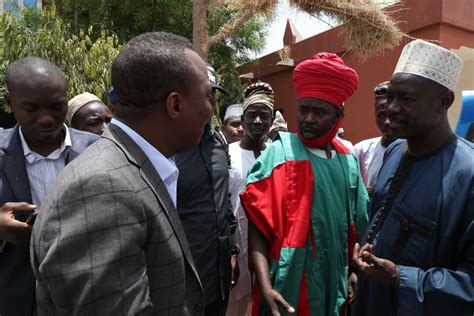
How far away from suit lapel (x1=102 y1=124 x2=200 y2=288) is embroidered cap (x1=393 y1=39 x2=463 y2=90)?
1.23 metres

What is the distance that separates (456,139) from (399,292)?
67 cm

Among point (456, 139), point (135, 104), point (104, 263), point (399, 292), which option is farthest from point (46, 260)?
point (456, 139)

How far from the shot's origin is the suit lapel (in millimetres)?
1192

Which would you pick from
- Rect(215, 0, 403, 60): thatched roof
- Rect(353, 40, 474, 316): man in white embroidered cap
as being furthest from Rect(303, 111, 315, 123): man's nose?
Rect(215, 0, 403, 60): thatched roof

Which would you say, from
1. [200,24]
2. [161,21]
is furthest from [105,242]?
[161,21]

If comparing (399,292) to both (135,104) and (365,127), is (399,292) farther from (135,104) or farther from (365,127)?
(365,127)

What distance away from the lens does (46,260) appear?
1040 mm

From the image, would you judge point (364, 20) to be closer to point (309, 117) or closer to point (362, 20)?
point (362, 20)

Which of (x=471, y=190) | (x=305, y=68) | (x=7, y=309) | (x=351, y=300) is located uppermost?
(x=305, y=68)

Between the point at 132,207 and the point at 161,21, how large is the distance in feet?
33.2

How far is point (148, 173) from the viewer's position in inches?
47.9

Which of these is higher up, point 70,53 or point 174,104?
point 174,104

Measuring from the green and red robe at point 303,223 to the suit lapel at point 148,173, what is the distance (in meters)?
0.98

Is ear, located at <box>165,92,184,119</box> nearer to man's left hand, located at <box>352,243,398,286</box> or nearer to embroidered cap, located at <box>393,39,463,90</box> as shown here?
man's left hand, located at <box>352,243,398,286</box>
